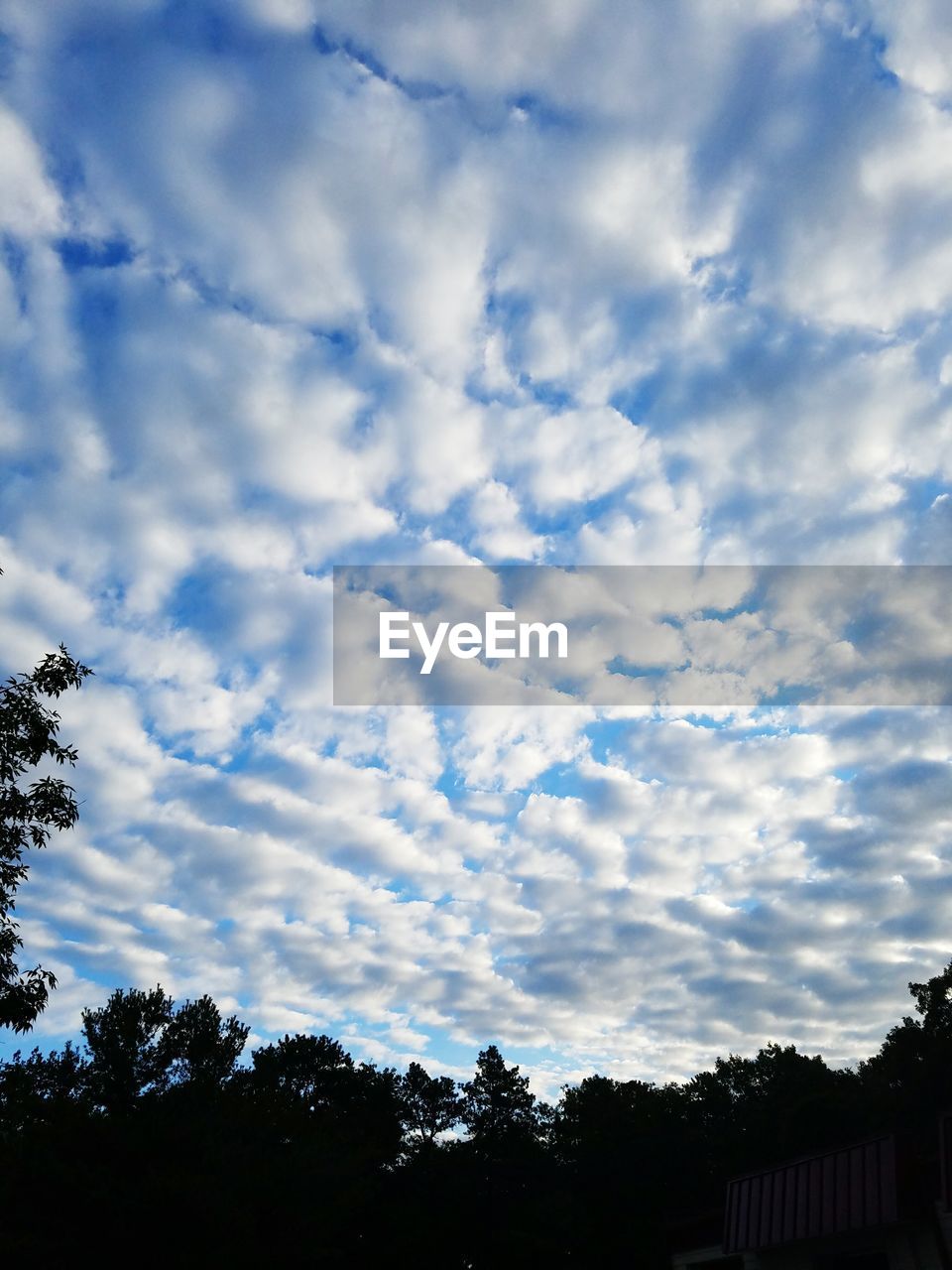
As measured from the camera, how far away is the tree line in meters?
29.7

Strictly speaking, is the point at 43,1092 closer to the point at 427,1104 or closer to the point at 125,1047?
the point at 125,1047

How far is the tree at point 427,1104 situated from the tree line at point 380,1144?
11 centimetres

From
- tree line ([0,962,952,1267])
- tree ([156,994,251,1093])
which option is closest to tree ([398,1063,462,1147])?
tree line ([0,962,952,1267])

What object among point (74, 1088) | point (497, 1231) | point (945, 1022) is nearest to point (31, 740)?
point (74, 1088)

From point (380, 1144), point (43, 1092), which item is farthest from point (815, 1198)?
point (380, 1144)

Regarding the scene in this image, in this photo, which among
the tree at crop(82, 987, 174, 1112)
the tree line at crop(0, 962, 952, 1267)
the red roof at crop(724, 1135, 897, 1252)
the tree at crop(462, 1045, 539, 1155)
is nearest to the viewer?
the red roof at crop(724, 1135, 897, 1252)

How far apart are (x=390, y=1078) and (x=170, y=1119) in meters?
40.8

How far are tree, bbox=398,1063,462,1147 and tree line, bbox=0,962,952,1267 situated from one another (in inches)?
4.2

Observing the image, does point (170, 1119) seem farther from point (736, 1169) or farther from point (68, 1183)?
point (736, 1169)

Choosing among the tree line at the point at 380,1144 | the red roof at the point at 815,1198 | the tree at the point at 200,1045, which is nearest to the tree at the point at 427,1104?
the tree line at the point at 380,1144

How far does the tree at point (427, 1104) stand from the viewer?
68125 millimetres

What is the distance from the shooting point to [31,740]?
15.0 metres

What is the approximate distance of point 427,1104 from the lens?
69.1m

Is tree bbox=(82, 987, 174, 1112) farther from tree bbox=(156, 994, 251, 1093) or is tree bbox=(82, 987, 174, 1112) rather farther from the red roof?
the red roof
